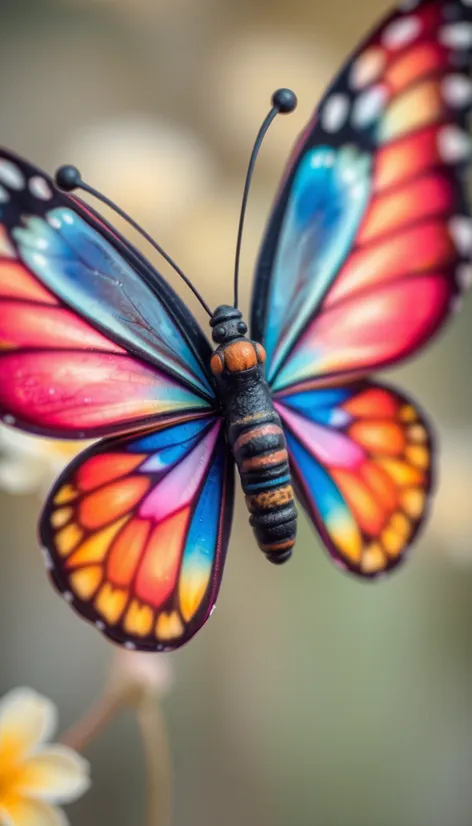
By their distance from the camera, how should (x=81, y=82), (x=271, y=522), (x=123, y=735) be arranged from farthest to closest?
(x=81, y=82), (x=123, y=735), (x=271, y=522)

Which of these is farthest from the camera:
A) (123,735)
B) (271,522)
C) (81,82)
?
(81,82)

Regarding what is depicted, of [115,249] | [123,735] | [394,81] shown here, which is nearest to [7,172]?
[115,249]

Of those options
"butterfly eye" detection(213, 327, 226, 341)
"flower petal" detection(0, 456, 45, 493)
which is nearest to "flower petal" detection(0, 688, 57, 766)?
"flower petal" detection(0, 456, 45, 493)

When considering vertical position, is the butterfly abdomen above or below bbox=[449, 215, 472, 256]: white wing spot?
below

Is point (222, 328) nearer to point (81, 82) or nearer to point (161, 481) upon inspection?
point (161, 481)

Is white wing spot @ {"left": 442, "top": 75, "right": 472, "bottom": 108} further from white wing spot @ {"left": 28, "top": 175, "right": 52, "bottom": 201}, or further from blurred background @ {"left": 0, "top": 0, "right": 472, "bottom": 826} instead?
blurred background @ {"left": 0, "top": 0, "right": 472, "bottom": 826}

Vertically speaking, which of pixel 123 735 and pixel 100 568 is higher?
pixel 100 568

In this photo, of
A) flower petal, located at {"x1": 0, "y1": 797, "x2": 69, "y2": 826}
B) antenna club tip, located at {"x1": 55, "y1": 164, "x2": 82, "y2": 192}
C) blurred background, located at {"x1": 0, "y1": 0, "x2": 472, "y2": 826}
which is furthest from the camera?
blurred background, located at {"x1": 0, "y1": 0, "x2": 472, "y2": 826}
